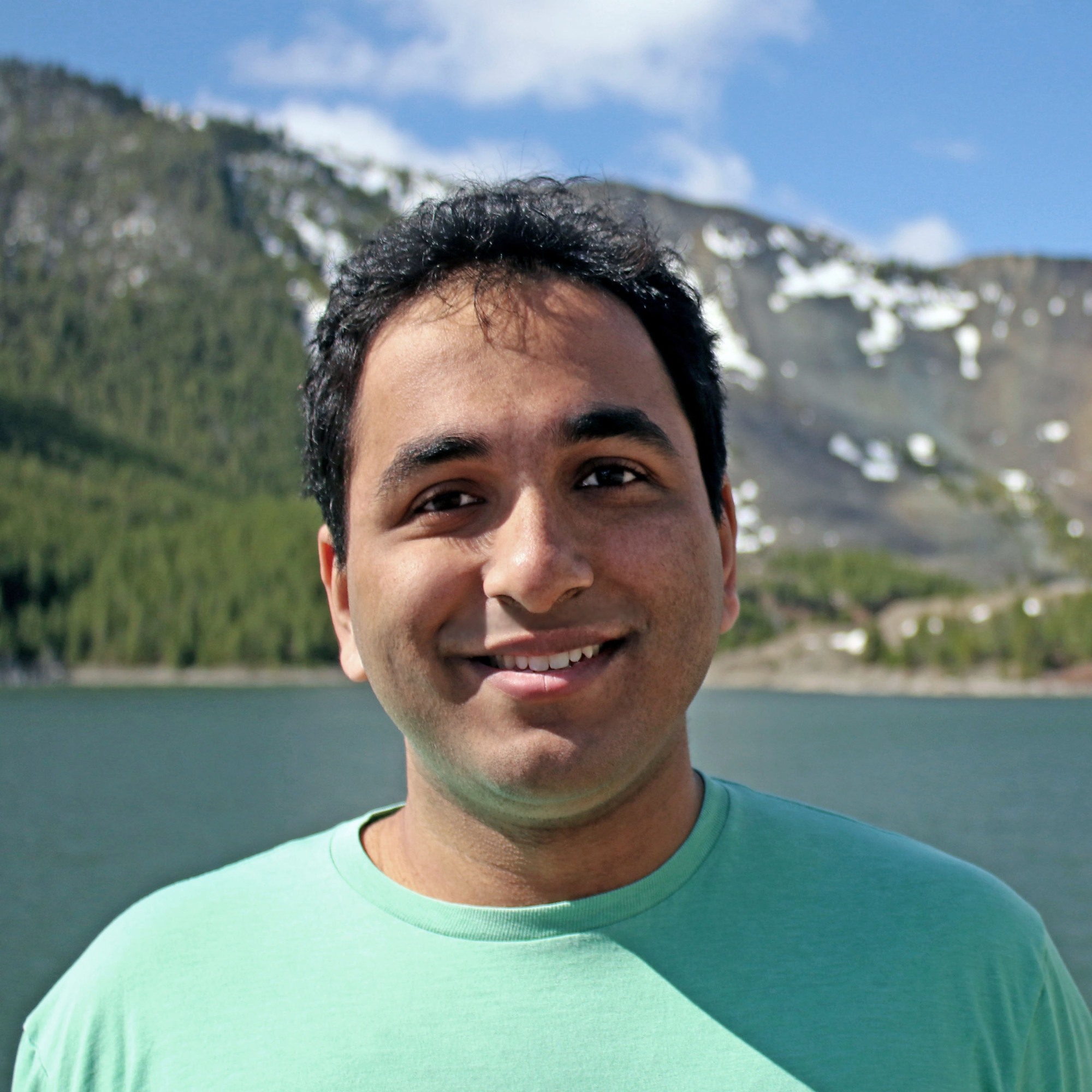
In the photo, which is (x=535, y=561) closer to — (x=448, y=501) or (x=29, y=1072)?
(x=448, y=501)

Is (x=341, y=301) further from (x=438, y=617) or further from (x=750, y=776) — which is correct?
(x=750, y=776)

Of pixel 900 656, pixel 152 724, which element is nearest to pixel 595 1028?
pixel 152 724

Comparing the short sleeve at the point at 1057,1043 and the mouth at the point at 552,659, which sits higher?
the mouth at the point at 552,659

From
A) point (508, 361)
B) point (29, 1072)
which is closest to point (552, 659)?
point (508, 361)

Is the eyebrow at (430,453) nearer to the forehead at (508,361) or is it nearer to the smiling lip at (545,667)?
the forehead at (508,361)

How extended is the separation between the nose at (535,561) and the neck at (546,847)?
403 millimetres

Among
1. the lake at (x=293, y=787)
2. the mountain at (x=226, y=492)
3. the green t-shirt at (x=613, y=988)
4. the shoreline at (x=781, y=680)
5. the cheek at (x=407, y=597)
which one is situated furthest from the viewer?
the mountain at (x=226, y=492)

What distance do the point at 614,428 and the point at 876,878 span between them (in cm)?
94

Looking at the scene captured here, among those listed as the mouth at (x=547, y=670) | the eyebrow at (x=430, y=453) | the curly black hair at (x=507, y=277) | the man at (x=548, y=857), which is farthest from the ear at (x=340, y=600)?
the mouth at (x=547, y=670)

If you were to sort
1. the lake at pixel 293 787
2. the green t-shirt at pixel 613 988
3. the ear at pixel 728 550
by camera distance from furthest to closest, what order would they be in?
the lake at pixel 293 787 → the ear at pixel 728 550 → the green t-shirt at pixel 613 988

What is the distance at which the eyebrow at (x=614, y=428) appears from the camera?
6.61 ft

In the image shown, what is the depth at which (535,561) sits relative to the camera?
1910 mm

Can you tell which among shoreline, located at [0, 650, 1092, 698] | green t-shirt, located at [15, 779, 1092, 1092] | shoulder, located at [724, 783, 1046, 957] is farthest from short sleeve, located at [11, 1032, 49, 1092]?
shoreline, located at [0, 650, 1092, 698]

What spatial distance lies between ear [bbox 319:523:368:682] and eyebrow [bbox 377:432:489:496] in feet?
1.06
